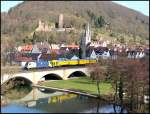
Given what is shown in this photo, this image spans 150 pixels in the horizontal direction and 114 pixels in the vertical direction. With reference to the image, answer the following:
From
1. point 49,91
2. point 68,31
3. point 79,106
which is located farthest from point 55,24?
point 79,106

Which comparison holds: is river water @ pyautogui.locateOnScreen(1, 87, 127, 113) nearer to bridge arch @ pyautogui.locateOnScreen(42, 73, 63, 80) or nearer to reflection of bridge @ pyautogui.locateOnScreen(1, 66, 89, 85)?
reflection of bridge @ pyautogui.locateOnScreen(1, 66, 89, 85)

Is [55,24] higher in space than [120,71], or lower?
higher

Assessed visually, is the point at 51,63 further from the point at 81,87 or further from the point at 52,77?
the point at 81,87

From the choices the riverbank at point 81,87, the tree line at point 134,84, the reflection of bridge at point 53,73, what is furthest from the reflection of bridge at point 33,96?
the tree line at point 134,84

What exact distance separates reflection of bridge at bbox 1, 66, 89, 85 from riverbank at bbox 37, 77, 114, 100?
4.72ft

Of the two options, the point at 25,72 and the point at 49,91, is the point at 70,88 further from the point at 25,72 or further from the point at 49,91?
the point at 25,72

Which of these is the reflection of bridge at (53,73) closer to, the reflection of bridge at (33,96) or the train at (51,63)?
the train at (51,63)

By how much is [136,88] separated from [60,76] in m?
33.8

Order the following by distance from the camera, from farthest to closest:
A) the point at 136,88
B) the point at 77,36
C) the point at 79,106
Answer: the point at 77,36 → the point at 79,106 → the point at 136,88

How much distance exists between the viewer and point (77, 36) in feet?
485

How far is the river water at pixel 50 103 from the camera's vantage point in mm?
43572

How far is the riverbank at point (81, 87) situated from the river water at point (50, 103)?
4.39 feet

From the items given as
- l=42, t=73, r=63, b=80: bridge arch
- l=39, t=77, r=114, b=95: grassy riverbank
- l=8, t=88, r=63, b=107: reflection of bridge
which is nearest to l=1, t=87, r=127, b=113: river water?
l=8, t=88, r=63, b=107: reflection of bridge

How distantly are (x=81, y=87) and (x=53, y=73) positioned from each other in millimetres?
12046
